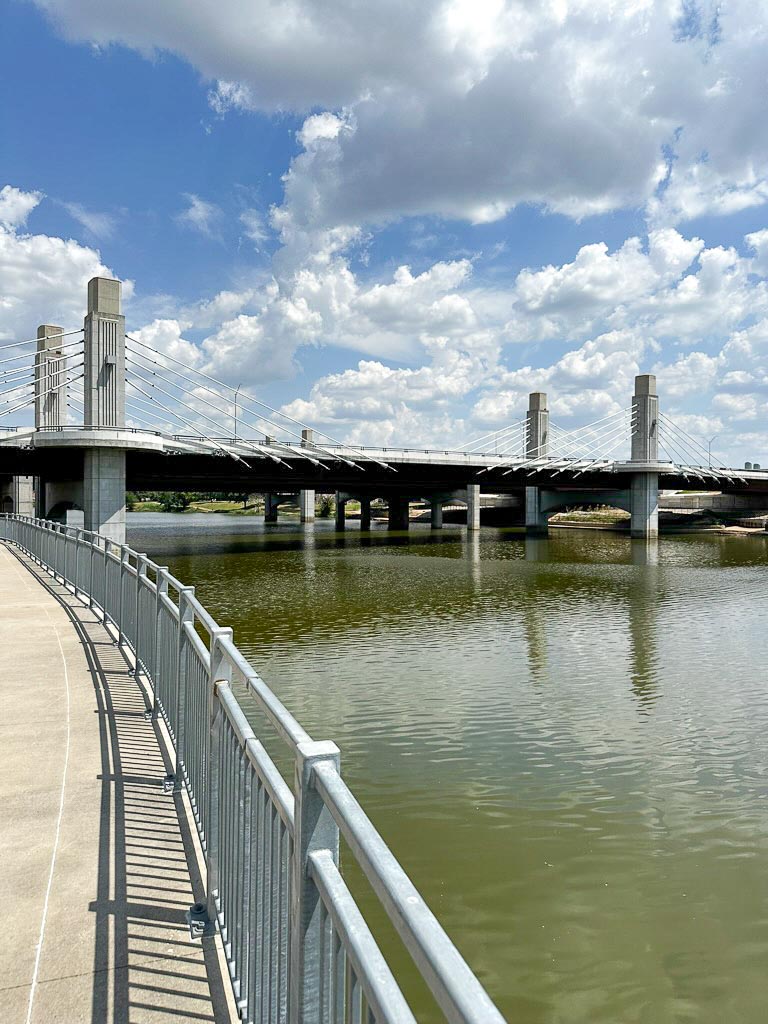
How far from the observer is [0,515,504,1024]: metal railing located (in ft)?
5.33

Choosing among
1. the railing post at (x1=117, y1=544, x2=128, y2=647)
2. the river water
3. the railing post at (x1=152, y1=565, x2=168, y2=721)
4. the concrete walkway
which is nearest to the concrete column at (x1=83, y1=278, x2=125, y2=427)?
the river water

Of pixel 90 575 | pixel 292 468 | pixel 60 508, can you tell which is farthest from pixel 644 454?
pixel 90 575

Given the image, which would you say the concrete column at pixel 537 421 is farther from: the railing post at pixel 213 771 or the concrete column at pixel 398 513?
the railing post at pixel 213 771

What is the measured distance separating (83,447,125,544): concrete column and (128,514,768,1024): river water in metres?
21.4

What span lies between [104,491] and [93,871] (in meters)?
40.9

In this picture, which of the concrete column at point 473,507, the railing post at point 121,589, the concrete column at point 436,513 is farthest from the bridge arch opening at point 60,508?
the concrete column at point 436,513

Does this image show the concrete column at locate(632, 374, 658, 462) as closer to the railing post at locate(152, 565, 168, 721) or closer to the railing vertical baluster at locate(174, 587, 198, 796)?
the railing post at locate(152, 565, 168, 721)

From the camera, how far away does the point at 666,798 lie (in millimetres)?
8398

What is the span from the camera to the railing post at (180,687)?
5648mm

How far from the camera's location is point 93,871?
14.2 ft

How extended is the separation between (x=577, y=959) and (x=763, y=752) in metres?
5.80

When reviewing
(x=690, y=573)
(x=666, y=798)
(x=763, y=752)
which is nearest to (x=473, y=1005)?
(x=666, y=798)

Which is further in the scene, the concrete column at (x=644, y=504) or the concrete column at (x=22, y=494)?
the concrete column at (x=644, y=504)

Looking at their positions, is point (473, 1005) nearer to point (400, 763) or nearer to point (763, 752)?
point (400, 763)
